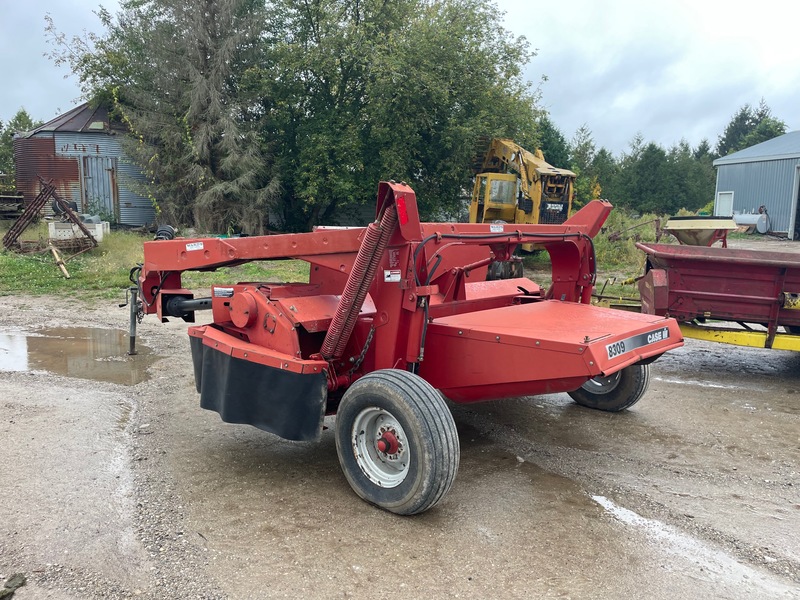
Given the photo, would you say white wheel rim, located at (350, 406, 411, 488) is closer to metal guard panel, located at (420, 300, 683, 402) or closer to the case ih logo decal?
metal guard panel, located at (420, 300, 683, 402)

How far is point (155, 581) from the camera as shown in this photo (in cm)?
306

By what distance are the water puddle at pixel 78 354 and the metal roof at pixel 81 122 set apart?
14.0m

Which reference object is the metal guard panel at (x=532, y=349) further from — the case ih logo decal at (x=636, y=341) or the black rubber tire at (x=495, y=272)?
the black rubber tire at (x=495, y=272)

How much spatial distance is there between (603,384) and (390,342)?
242cm

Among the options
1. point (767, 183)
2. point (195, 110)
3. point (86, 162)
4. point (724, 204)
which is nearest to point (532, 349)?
point (195, 110)

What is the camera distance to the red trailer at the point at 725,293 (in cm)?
636

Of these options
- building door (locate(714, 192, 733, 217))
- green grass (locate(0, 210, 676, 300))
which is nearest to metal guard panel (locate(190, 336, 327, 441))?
green grass (locate(0, 210, 676, 300))

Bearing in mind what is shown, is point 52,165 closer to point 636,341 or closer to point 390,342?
point 390,342

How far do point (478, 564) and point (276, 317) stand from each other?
6.07 feet

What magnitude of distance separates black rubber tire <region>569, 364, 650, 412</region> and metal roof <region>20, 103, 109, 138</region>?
63.6 ft

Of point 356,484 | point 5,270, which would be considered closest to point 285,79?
point 5,270

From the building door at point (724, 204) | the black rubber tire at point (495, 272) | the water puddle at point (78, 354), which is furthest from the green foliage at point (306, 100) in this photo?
the building door at point (724, 204)

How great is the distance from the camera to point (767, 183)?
83.4 ft

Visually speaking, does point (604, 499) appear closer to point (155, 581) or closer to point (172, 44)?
point (155, 581)
